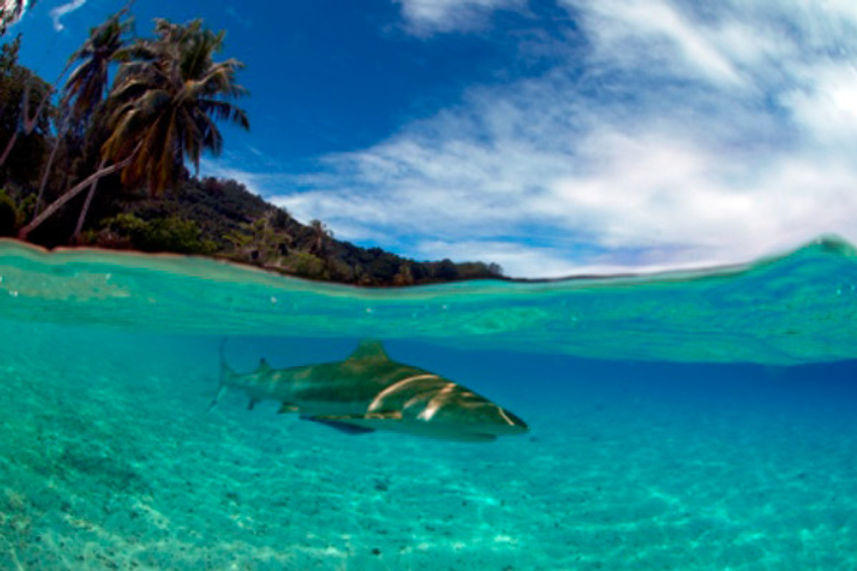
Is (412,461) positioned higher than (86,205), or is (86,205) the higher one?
(86,205)

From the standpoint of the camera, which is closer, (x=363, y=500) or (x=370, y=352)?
(x=370, y=352)

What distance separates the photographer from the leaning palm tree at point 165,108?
25906 millimetres

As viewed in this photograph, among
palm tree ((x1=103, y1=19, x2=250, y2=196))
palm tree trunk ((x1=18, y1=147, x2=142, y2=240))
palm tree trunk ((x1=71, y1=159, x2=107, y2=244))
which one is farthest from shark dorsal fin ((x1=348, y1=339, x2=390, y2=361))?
palm tree trunk ((x1=71, y1=159, x2=107, y2=244))

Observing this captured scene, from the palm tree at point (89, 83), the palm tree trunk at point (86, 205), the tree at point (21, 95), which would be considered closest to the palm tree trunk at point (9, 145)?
the tree at point (21, 95)

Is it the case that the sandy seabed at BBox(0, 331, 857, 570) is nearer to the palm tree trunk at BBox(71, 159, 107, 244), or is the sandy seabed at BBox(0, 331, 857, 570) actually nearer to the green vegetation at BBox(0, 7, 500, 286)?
the green vegetation at BBox(0, 7, 500, 286)

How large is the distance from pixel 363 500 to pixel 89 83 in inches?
1142

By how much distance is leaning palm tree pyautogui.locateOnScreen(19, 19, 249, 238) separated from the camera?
25906 millimetres

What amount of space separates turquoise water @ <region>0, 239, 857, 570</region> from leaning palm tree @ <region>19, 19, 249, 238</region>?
27.5 ft

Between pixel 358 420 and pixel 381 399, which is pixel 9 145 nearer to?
pixel 381 399

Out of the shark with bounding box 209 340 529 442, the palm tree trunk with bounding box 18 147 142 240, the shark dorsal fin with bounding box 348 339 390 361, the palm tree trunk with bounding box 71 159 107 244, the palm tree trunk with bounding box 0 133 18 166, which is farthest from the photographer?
the palm tree trunk with bounding box 71 159 107 244

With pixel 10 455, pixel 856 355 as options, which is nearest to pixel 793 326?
pixel 856 355

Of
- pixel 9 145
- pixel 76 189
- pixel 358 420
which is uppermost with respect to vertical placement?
pixel 9 145

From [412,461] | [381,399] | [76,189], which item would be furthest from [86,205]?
[381,399]

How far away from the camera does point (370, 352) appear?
6.28 metres
